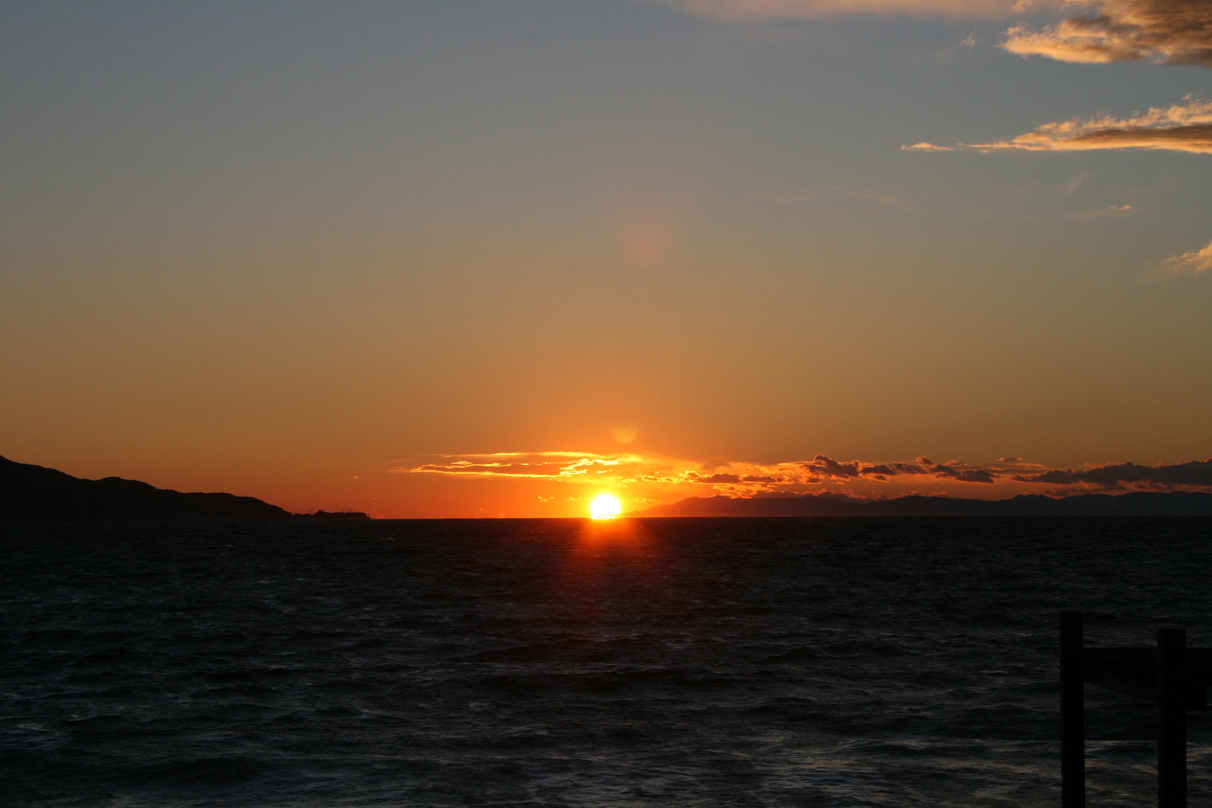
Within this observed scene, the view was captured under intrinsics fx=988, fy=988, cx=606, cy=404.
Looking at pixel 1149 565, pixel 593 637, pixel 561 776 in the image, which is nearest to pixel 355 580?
pixel 593 637

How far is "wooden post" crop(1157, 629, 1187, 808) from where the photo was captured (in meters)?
11.0

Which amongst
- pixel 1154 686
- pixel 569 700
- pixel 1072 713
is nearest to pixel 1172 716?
pixel 1154 686

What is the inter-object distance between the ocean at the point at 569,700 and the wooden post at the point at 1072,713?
2389mm

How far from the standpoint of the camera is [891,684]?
86.4 feet

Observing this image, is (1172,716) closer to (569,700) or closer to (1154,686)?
(1154,686)

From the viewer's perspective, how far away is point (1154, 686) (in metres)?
11.4

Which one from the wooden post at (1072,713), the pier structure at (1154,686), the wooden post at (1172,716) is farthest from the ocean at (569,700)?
the wooden post at (1172,716)

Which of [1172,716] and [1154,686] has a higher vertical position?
[1154,686]

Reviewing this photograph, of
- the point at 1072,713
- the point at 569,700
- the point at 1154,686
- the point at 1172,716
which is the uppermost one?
the point at 1154,686

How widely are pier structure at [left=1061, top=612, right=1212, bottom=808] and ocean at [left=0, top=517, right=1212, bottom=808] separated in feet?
9.52

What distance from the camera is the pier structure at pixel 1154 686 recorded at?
11.1 m

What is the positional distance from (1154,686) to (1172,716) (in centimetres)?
46

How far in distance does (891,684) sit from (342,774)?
49.6 ft

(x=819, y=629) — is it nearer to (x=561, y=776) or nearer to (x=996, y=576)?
(x=561, y=776)
